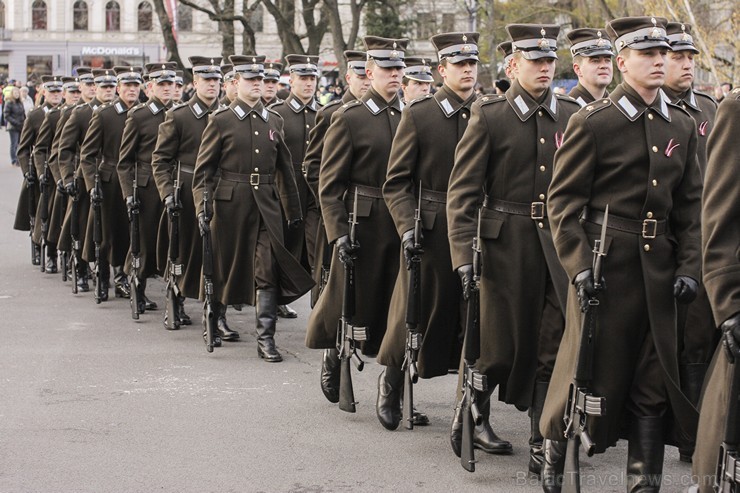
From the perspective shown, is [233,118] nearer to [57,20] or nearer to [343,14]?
[343,14]

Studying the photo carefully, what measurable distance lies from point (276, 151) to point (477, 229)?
13.2ft

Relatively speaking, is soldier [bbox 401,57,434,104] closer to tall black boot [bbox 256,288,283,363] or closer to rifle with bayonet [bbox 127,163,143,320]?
tall black boot [bbox 256,288,283,363]

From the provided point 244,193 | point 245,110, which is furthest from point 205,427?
point 245,110

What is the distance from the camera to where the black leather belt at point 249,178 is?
34.7 feet

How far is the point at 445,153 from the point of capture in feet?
25.2

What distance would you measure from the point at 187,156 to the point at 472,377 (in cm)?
554

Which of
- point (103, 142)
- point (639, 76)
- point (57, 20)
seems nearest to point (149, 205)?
point (103, 142)

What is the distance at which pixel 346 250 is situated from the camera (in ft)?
27.0

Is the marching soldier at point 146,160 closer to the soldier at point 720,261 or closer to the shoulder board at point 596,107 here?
the shoulder board at point 596,107

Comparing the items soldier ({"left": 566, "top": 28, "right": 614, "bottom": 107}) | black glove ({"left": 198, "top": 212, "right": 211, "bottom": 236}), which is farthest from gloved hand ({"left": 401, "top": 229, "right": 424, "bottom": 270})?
black glove ({"left": 198, "top": 212, "right": 211, "bottom": 236})

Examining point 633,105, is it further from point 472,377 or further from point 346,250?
point 346,250

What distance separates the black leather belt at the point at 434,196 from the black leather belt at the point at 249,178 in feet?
10.1

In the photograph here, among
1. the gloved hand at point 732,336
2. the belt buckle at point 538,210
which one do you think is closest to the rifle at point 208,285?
the belt buckle at point 538,210

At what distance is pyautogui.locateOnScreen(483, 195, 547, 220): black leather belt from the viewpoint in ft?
22.5
